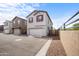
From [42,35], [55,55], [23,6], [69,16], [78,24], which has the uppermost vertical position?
[23,6]

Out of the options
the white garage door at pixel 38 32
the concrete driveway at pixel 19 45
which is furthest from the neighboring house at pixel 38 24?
the concrete driveway at pixel 19 45

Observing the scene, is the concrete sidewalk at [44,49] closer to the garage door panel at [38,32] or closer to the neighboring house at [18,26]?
the garage door panel at [38,32]

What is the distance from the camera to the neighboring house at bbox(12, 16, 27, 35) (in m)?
2.44

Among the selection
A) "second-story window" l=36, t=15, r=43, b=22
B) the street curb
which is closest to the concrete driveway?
the street curb

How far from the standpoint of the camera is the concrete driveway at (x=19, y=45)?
89.0 inches

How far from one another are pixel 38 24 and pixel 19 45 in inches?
21.2

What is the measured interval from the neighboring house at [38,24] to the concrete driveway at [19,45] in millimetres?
Result: 126

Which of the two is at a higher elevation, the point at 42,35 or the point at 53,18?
the point at 53,18

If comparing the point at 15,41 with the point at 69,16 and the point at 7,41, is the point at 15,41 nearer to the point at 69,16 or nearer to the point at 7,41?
the point at 7,41

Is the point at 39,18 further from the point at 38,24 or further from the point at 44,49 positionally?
the point at 44,49

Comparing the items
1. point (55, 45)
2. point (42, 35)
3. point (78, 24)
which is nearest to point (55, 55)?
point (55, 45)

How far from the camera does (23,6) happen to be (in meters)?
2.28

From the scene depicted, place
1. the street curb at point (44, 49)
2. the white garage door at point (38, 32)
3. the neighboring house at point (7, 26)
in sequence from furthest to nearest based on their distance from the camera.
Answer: the white garage door at point (38, 32) < the neighboring house at point (7, 26) < the street curb at point (44, 49)

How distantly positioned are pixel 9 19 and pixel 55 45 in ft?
3.27
